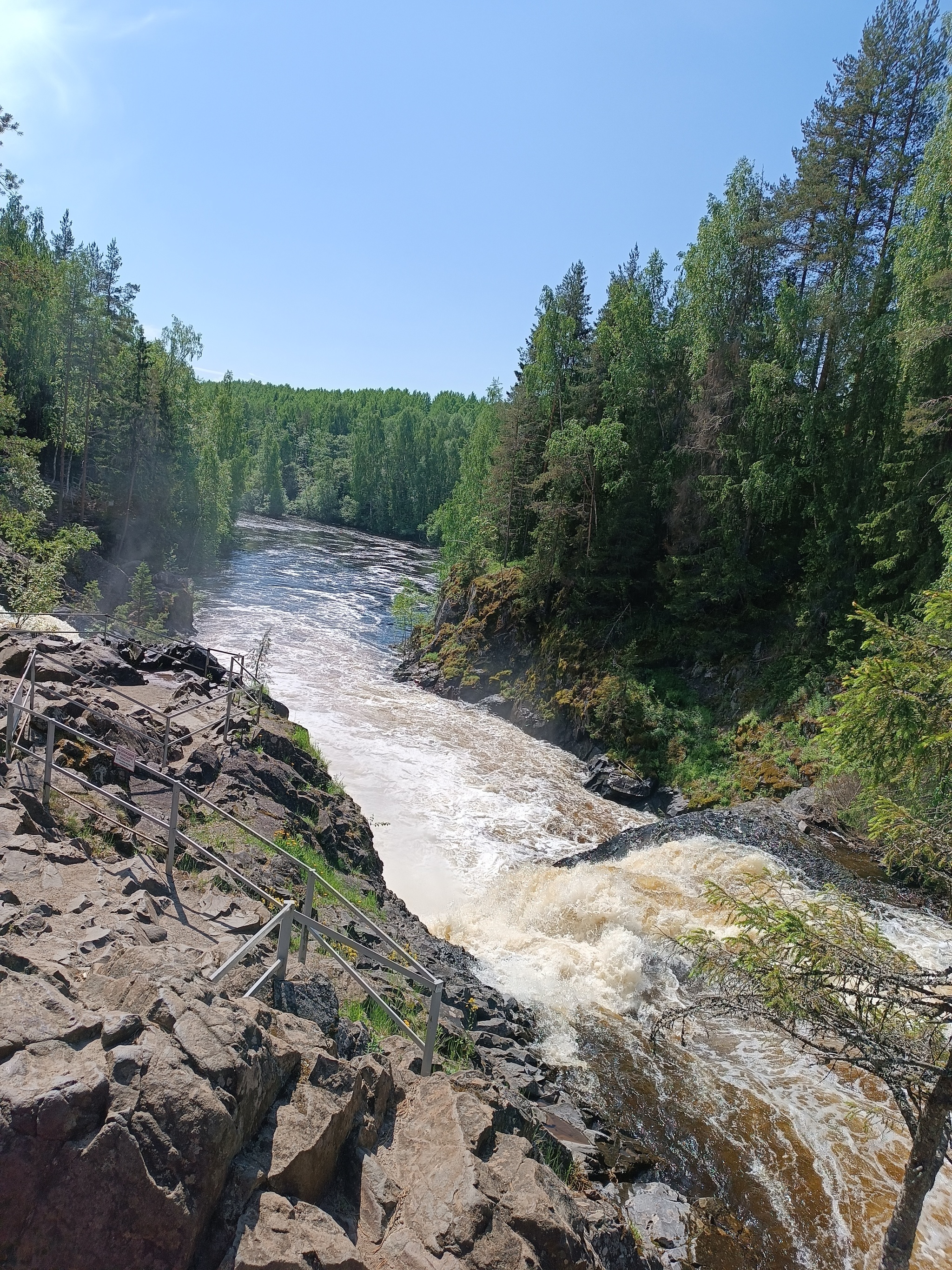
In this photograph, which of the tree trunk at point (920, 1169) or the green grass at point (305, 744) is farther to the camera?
the green grass at point (305, 744)

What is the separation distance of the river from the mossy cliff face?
150 cm

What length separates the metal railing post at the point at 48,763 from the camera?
8.69m

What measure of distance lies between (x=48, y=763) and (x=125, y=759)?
1092 mm

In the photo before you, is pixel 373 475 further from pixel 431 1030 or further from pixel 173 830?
pixel 431 1030

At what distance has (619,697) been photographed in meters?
25.9

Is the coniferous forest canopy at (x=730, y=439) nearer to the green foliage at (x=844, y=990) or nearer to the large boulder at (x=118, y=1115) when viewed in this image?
the green foliage at (x=844, y=990)

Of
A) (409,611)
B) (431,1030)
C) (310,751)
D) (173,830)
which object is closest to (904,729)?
(431,1030)

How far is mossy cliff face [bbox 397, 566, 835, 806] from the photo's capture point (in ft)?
72.0

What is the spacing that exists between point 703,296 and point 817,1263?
29.4 m

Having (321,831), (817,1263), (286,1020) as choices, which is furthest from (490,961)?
(286,1020)

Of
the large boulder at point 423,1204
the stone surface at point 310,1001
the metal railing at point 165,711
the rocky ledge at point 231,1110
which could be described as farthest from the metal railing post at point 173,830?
the large boulder at point 423,1204

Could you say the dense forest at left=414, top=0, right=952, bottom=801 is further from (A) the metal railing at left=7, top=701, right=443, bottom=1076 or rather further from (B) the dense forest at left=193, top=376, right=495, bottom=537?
(B) the dense forest at left=193, top=376, right=495, bottom=537

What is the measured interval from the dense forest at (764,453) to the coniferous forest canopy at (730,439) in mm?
90

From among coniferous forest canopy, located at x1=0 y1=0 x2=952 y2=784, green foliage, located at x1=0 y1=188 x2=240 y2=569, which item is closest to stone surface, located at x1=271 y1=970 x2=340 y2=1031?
coniferous forest canopy, located at x1=0 y1=0 x2=952 y2=784
